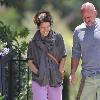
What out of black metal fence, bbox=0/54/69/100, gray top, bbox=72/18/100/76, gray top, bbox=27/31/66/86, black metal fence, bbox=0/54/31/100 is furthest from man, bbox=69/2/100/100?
black metal fence, bbox=0/54/31/100

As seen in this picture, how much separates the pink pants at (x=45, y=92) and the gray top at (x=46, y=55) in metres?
0.05

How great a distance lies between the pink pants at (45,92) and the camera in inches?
142

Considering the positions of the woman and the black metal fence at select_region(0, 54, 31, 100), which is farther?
the black metal fence at select_region(0, 54, 31, 100)

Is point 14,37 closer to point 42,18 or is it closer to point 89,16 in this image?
point 42,18

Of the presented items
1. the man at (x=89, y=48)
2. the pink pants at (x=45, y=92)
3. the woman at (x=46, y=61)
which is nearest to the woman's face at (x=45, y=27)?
the woman at (x=46, y=61)

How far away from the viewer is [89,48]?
Answer: 348cm

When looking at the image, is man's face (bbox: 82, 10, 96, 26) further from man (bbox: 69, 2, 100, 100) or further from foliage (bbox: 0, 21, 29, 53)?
foliage (bbox: 0, 21, 29, 53)

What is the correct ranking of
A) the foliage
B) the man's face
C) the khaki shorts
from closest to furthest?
the man's face, the khaki shorts, the foliage

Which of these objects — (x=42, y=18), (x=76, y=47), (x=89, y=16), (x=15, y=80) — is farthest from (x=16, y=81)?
(x=89, y=16)

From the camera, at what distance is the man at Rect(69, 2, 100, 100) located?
3439 millimetres

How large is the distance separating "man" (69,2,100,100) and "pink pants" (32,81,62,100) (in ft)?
0.90

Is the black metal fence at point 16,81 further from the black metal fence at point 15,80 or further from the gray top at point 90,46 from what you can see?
the gray top at point 90,46

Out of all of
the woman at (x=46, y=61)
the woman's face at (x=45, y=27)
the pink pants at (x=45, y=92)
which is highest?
the woman's face at (x=45, y=27)

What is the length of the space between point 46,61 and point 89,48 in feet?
1.47
